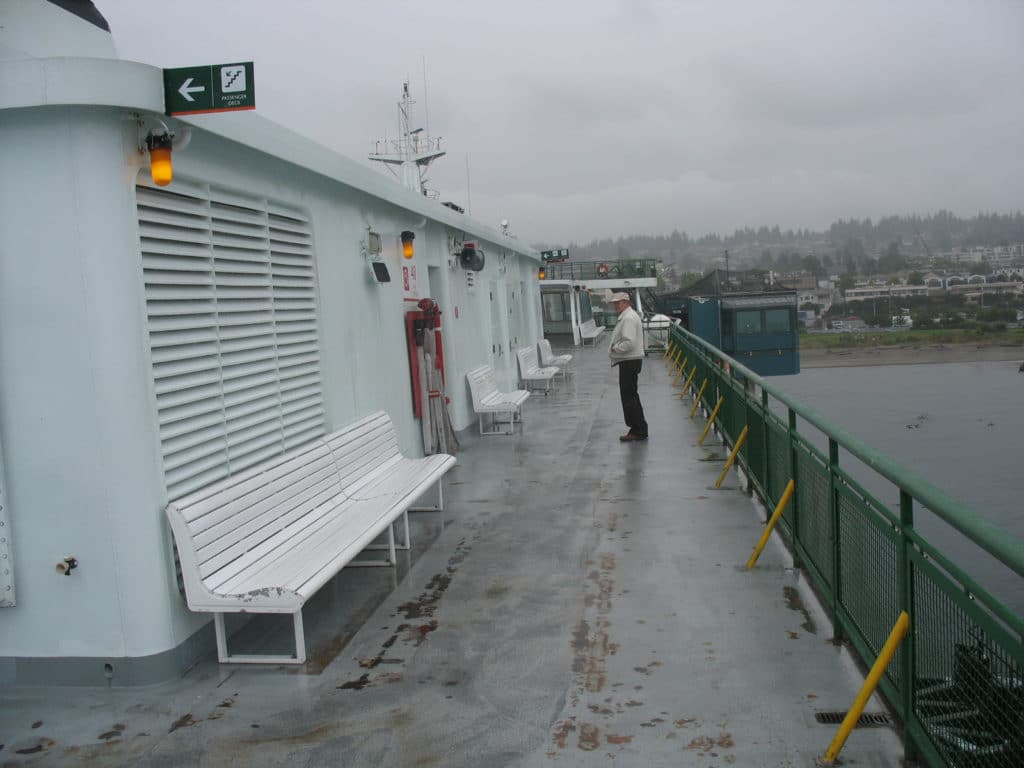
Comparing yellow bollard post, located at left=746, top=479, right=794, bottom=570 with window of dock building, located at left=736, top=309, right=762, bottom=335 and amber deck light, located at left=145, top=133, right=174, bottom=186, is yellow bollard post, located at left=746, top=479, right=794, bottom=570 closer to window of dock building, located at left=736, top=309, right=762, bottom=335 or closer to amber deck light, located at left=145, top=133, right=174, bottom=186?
amber deck light, located at left=145, top=133, right=174, bottom=186

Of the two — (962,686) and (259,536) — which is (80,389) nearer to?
(259,536)

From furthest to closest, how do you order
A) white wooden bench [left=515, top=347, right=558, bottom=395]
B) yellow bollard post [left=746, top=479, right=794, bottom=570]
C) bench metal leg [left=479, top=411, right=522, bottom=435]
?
white wooden bench [left=515, top=347, right=558, bottom=395] < bench metal leg [left=479, top=411, right=522, bottom=435] < yellow bollard post [left=746, top=479, right=794, bottom=570]

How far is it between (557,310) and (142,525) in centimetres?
3173

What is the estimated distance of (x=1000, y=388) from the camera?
41.5 m

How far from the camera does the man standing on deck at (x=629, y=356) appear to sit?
1028cm

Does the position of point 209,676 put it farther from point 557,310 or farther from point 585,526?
point 557,310

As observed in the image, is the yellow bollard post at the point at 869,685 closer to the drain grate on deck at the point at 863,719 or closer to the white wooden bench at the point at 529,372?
the drain grate on deck at the point at 863,719

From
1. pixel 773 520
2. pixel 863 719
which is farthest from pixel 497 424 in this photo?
pixel 863 719

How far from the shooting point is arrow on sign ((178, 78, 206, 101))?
412 centimetres

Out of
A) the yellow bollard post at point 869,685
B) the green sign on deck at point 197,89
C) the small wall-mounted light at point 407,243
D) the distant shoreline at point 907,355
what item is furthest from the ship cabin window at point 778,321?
the yellow bollard post at point 869,685

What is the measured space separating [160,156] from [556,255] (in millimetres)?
21716

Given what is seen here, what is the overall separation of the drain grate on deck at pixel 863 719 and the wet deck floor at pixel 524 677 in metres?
0.04

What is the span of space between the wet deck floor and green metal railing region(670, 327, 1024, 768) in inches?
11.1

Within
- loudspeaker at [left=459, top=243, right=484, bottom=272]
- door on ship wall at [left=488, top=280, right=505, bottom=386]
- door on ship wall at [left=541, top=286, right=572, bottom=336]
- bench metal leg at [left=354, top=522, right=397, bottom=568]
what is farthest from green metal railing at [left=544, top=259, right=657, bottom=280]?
bench metal leg at [left=354, top=522, right=397, bottom=568]
